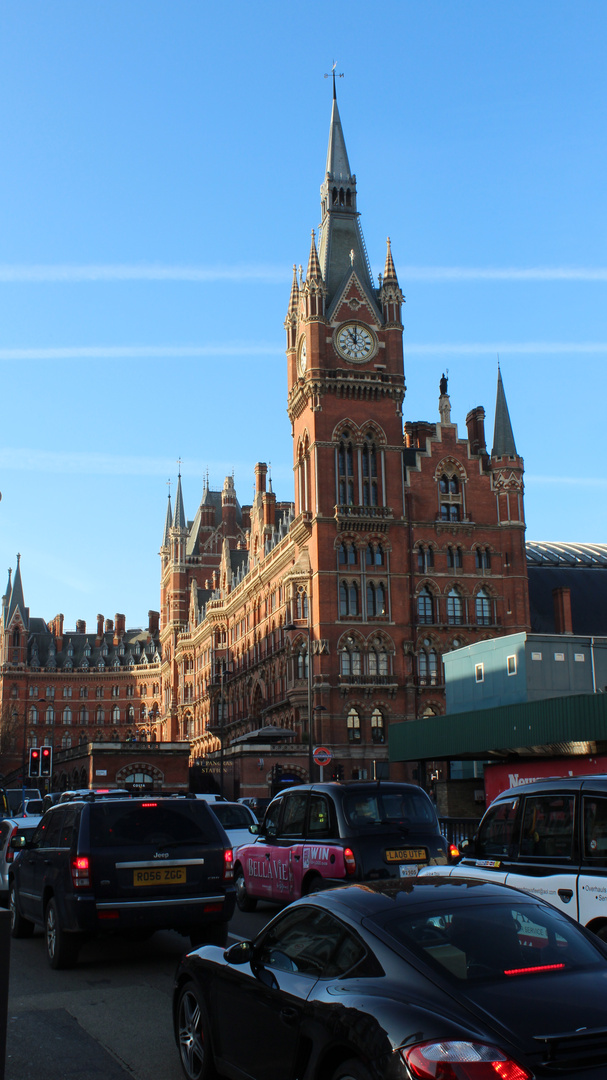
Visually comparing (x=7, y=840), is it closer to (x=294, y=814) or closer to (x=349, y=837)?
(x=294, y=814)

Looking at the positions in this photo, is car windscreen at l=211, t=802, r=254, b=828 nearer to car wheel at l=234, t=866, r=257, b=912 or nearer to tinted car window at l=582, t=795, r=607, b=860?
car wheel at l=234, t=866, r=257, b=912

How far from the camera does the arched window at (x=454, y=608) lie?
6500cm

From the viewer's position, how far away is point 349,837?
1338 cm

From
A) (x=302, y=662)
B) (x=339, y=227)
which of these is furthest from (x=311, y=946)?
(x=339, y=227)

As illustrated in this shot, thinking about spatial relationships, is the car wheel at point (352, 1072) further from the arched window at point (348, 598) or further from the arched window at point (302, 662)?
the arched window at point (302, 662)

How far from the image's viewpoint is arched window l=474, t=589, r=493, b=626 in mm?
65750

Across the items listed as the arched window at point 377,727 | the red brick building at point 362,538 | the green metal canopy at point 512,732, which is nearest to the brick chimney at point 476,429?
the red brick building at point 362,538

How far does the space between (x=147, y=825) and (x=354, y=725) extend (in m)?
50.7

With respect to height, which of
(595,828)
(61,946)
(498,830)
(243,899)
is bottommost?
(243,899)

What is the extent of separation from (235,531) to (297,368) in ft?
164

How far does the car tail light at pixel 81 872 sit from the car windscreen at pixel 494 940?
650cm

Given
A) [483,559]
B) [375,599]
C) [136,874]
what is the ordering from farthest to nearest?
1. [483,559]
2. [375,599]
3. [136,874]

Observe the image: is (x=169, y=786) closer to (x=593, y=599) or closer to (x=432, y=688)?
(x=432, y=688)

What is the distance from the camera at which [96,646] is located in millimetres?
150250
